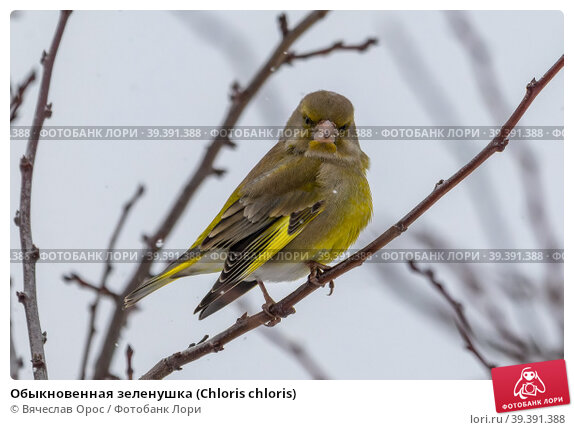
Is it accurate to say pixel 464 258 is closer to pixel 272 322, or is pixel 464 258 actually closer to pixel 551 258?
pixel 551 258

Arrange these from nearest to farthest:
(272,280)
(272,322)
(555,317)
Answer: (555,317) < (272,322) < (272,280)

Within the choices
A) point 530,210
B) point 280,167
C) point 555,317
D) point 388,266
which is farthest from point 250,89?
point 555,317

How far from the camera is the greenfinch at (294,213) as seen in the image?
446cm

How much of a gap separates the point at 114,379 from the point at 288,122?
2.35 meters

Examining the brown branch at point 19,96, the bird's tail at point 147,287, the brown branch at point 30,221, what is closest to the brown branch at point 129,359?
the bird's tail at point 147,287

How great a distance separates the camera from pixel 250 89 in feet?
13.2

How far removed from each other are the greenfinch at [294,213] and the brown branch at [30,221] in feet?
2.37

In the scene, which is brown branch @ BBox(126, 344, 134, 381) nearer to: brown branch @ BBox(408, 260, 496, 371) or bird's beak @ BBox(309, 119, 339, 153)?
Answer: brown branch @ BBox(408, 260, 496, 371)

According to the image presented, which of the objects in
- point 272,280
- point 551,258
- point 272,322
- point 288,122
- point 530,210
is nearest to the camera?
point 530,210
